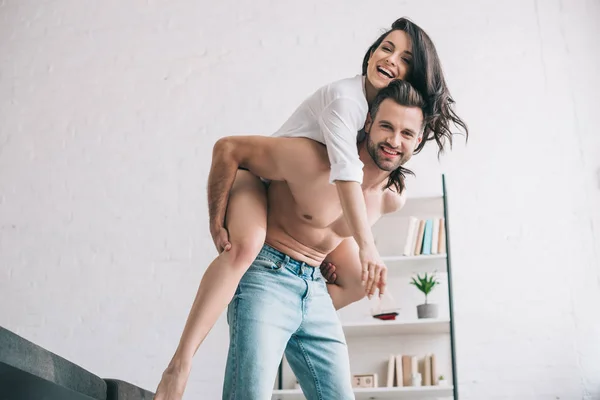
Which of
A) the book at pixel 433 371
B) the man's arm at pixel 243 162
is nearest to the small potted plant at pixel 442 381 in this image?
the book at pixel 433 371

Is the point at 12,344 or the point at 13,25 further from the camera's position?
the point at 13,25

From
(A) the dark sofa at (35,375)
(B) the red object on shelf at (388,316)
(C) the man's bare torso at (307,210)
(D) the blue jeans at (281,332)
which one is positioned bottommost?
(A) the dark sofa at (35,375)

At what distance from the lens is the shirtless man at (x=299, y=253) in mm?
1927

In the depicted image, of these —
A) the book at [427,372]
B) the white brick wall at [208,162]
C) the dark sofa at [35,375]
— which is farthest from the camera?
the white brick wall at [208,162]

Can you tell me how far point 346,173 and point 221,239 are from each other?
0.38 metres

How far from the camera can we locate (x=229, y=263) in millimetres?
1939

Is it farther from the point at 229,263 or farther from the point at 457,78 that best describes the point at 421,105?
the point at 457,78

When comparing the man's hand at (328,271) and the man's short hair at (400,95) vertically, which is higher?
the man's short hair at (400,95)

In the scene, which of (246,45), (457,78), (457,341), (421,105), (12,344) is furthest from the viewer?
(246,45)

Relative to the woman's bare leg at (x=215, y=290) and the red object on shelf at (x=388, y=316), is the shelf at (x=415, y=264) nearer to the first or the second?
the red object on shelf at (x=388, y=316)

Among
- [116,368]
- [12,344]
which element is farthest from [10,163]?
[12,344]

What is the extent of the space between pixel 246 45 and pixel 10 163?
63.9 inches

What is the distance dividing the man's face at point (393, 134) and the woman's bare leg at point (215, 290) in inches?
14.1

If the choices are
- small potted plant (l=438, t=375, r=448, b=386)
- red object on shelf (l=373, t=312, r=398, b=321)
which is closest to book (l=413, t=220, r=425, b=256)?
red object on shelf (l=373, t=312, r=398, b=321)
